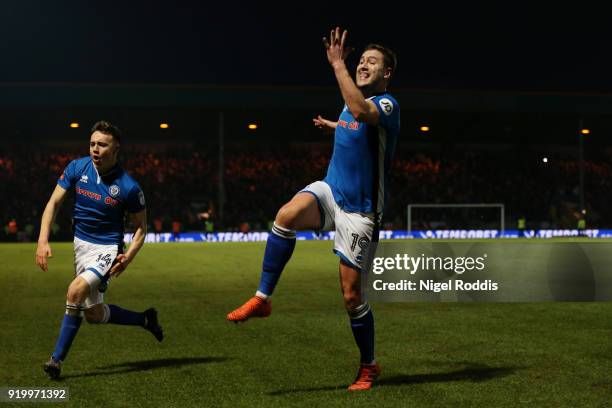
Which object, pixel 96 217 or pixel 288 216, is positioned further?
pixel 96 217

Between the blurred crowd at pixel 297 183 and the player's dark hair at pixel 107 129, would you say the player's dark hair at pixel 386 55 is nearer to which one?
the player's dark hair at pixel 107 129

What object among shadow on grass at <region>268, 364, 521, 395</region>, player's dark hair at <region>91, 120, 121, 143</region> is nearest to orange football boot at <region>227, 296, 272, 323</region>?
shadow on grass at <region>268, 364, 521, 395</region>

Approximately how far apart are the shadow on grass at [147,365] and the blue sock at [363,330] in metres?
1.62

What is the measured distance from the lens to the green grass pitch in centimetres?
575

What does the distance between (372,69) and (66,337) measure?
3.12m

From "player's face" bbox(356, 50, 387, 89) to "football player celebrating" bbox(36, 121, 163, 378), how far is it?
6.88ft

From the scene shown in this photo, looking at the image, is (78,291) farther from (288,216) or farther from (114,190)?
(288,216)

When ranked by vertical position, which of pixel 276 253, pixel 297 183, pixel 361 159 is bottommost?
pixel 276 253

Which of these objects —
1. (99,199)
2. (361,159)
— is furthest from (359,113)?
(99,199)

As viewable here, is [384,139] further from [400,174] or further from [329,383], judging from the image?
[400,174]

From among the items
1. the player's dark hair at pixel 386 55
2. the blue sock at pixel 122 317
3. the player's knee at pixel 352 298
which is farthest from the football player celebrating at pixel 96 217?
the player's dark hair at pixel 386 55

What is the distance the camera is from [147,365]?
275 inches

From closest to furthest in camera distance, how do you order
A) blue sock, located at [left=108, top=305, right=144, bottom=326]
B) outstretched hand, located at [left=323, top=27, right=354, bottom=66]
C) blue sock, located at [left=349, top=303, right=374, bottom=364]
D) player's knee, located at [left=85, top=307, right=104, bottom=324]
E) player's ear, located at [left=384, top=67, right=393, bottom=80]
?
outstretched hand, located at [left=323, top=27, right=354, bottom=66]
player's ear, located at [left=384, top=67, right=393, bottom=80]
blue sock, located at [left=349, top=303, right=374, bottom=364]
player's knee, located at [left=85, top=307, right=104, bottom=324]
blue sock, located at [left=108, top=305, right=144, bottom=326]

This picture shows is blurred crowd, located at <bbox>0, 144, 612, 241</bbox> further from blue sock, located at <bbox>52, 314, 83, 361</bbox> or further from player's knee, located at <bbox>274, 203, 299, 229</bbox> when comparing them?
player's knee, located at <bbox>274, 203, 299, 229</bbox>
